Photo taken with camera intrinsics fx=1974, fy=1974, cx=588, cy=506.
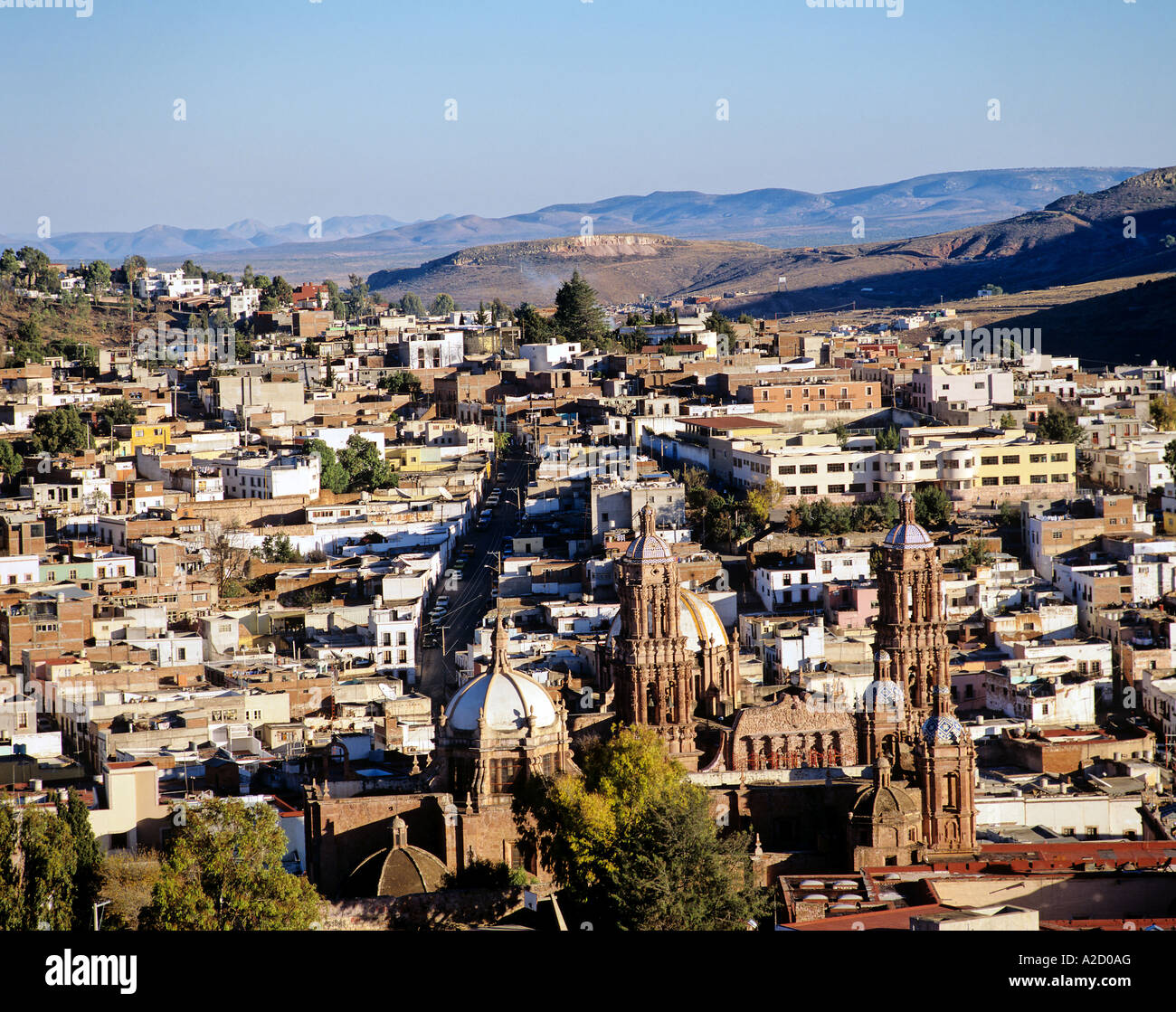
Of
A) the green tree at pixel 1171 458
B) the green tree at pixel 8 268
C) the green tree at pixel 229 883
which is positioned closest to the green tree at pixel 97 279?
the green tree at pixel 8 268

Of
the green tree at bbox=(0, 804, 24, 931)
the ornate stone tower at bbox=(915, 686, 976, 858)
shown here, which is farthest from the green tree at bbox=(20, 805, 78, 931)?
the ornate stone tower at bbox=(915, 686, 976, 858)

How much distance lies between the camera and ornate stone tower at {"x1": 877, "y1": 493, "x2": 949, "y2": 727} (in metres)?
27.4

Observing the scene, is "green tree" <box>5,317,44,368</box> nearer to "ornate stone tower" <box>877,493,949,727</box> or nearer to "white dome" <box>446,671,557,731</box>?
"ornate stone tower" <box>877,493,949,727</box>

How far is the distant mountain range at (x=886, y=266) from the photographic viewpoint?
157 m

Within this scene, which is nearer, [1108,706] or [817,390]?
[1108,706]

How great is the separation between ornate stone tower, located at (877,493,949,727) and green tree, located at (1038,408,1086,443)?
76.5 feet

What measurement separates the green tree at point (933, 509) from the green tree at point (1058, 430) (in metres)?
5.56

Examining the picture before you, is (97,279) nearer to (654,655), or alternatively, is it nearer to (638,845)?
(654,655)

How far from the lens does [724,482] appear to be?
48750 mm

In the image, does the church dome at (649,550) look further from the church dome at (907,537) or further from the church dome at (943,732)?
the church dome at (943,732)

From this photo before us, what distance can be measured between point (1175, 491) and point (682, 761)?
935 inches

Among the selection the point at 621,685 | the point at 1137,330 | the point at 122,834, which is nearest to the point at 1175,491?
the point at 621,685
